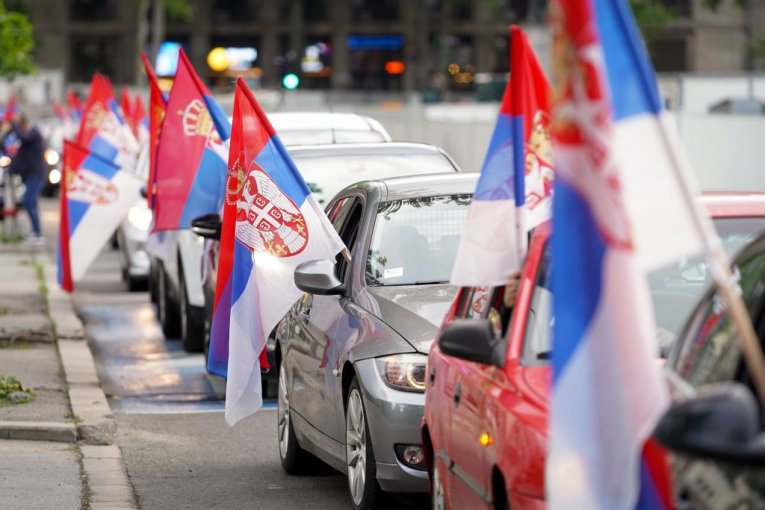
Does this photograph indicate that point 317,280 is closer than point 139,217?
Yes

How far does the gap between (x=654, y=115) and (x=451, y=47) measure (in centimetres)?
8906

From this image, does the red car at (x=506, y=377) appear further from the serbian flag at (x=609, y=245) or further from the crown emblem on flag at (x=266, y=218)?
the crown emblem on flag at (x=266, y=218)

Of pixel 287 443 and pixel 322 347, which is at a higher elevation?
pixel 322 347

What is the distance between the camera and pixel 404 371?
777cm

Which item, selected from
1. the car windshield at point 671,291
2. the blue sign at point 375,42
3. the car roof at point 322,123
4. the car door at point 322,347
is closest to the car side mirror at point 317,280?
the car door at point 322,347

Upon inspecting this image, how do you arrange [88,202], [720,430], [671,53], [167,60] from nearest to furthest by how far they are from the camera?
[720,430], [88,202], [167,60], [671,53]

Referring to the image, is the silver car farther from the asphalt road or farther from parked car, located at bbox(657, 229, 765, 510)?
parked car, located at bbox(657, 229, 765, 510)

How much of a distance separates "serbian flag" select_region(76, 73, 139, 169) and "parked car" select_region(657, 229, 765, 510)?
18.3 metres

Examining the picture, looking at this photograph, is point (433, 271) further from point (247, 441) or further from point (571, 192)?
point (571, 192)

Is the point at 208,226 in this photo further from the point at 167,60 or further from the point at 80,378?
the point at 167,60

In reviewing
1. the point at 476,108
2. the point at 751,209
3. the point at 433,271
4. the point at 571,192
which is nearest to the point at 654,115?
the point at 571,192

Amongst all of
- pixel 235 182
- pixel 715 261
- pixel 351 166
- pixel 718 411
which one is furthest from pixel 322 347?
pixel 718 411

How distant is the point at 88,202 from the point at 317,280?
9263 mm

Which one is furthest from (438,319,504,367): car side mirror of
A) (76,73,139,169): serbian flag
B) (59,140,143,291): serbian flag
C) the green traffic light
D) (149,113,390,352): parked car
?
the green traffic light
